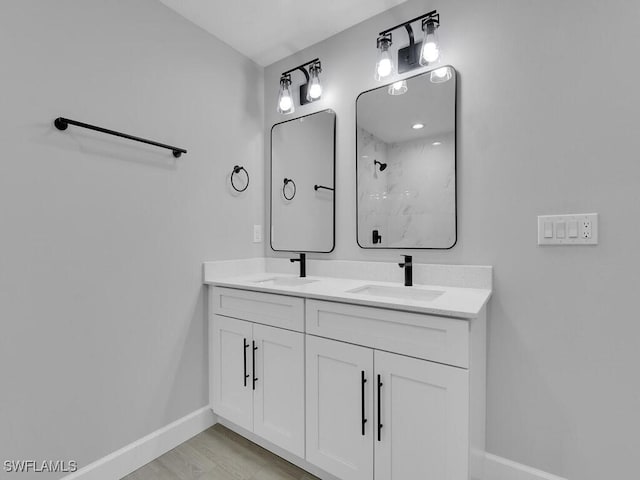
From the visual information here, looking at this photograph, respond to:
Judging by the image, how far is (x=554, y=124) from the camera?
1.40 m

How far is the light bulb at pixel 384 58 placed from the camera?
5.60 feet

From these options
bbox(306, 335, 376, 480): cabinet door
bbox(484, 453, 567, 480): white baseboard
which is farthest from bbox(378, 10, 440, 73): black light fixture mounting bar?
bbox(484, 453, 567, 480): white baseboard

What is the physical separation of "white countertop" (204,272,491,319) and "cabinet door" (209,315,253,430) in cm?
25

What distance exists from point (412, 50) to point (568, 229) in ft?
3.84

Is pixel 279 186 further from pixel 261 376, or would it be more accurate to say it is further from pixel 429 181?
pixel 261 376

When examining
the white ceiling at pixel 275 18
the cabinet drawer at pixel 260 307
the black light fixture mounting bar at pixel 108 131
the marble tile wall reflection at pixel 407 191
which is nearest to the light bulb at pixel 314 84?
the white ceiling at pixel 275 18

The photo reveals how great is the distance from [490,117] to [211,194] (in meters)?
1.61

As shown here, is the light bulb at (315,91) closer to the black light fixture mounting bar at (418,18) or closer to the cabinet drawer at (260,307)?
the black light fixture mounting bar at (418,18)

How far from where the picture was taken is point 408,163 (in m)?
1.79

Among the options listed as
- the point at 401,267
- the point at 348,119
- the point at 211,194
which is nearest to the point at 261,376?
the point at 401,267

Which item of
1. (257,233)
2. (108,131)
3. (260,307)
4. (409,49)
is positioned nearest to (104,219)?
(108,131)

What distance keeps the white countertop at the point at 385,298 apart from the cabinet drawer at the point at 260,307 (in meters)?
0.04

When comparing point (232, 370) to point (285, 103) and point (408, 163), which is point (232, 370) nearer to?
point (408, 163)

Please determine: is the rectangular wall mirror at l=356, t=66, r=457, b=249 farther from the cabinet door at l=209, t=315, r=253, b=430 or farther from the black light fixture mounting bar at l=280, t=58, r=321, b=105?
the cabinet door at l=209, t=315, r=253, b=430
